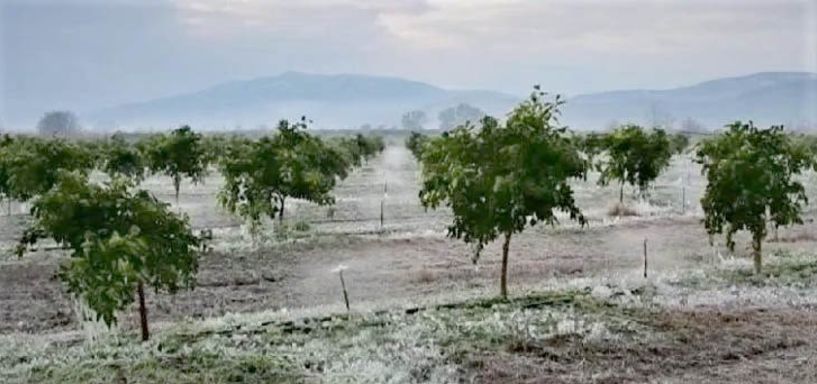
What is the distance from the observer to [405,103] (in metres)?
76.5

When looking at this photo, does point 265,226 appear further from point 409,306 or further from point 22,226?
point 409,306

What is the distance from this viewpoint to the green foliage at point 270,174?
33.3 feet

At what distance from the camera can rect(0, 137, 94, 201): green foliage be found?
34.1 ft

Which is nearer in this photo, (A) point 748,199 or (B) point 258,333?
(B) point 258,333

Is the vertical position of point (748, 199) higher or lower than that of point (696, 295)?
higher

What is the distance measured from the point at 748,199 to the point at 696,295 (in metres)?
1.16

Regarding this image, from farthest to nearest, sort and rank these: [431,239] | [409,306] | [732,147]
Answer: [431,239] → [732,147] → [409,306]

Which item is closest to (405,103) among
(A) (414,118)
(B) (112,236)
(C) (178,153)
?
(A) (414,118)

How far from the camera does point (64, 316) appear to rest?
647 cm

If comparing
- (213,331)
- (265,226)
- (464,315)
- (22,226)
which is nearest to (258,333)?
(213,331)

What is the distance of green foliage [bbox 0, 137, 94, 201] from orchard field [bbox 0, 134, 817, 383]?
73 cm

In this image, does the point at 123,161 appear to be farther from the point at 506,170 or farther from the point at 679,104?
the point at 679,104

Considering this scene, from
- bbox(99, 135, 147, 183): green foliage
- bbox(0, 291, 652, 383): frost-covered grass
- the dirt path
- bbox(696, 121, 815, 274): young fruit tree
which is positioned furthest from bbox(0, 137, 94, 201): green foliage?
bbox(696, 121, 815, 274): young fruit tree

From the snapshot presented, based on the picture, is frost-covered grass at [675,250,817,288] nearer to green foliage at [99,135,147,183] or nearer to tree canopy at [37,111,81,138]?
A: tree canopy at [37,111,81,138]
